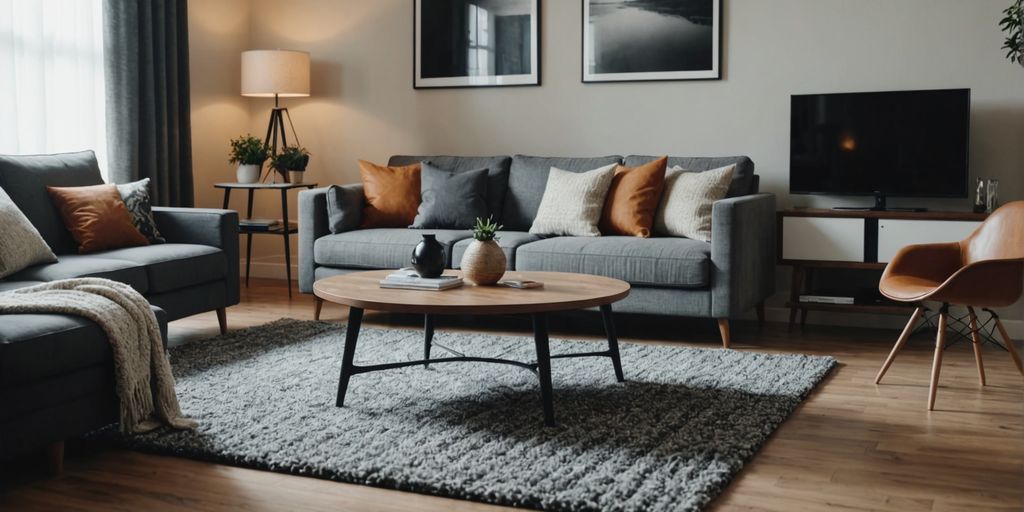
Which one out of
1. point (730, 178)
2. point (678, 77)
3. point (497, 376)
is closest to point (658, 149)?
point (678, 77)

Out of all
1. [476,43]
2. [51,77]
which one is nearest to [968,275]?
[476,43]

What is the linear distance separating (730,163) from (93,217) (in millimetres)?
2997

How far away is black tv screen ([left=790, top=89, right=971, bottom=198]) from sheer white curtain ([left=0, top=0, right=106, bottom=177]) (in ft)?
12.2

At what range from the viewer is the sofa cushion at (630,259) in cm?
441

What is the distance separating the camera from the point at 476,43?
19.6ft

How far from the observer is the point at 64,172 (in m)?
4.53

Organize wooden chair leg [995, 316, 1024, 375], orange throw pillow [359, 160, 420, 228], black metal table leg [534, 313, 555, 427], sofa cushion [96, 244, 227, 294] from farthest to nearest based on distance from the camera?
orange throw pillow [359, 160, 420, 228], sofa cushion [96, 244, 227, 294], wooden chair leg [995, 316, 1024, 375], black metal table leg [534, 313, 555, 427]

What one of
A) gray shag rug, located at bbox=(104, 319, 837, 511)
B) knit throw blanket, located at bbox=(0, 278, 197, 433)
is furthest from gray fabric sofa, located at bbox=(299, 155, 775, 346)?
knit throw blanket, located at bbox=(0, 278, 197, 433)

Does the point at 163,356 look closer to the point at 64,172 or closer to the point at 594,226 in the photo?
the point at 64,172

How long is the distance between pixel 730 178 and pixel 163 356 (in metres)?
2.82

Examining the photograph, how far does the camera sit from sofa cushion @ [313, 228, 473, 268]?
4.95m

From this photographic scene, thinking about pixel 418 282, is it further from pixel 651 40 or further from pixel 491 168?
pixel 651 40

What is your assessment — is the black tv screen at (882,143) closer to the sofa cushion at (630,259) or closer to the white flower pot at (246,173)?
the sofa cushion at (630,259)

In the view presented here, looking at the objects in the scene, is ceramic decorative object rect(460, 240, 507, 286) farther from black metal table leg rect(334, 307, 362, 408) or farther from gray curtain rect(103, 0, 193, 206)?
gray curtain rect(103, 0, 193, 206)
